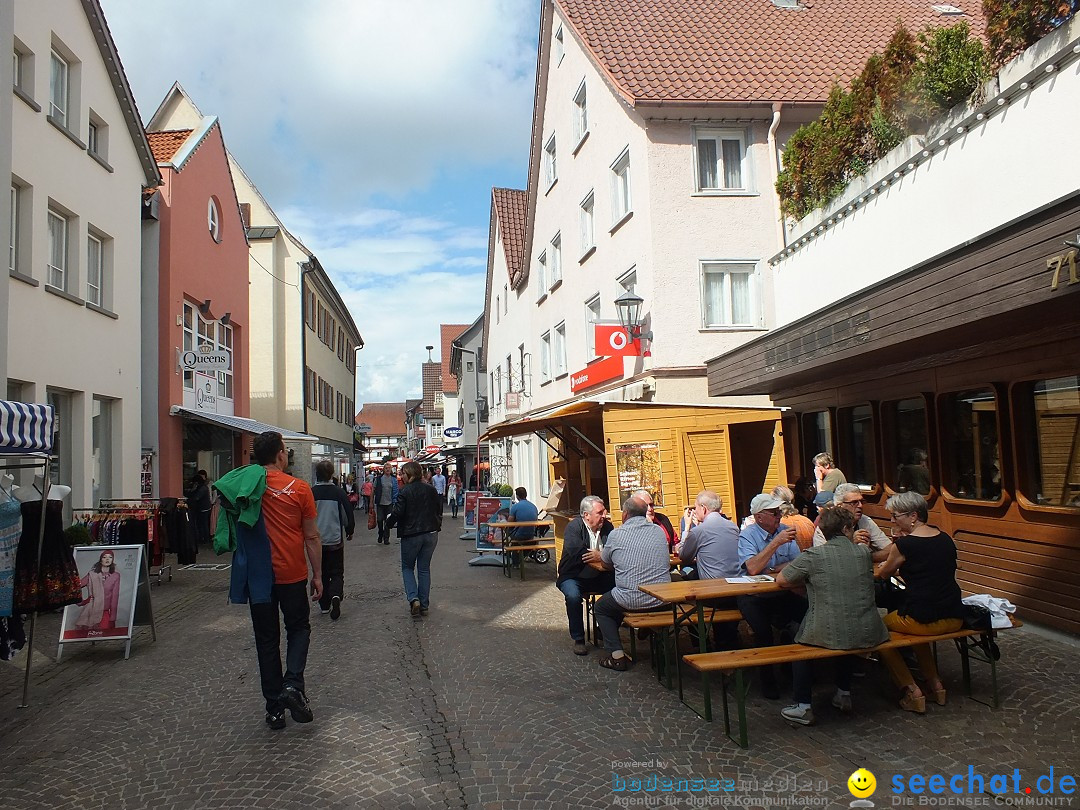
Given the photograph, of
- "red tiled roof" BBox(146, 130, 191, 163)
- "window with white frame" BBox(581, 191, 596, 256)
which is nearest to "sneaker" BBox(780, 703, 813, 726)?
"window with white frame" BBox(581, 191, 596, 256)

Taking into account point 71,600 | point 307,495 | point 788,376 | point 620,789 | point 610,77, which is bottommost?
point 620,789

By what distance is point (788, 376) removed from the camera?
1052 centimetres

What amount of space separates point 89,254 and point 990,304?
14.0 metres

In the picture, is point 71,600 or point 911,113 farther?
point 911,113

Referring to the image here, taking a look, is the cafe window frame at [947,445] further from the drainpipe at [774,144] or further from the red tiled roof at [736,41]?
the red tiled roof at [736,41]

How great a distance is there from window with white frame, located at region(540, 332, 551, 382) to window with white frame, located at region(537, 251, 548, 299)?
1201 mm

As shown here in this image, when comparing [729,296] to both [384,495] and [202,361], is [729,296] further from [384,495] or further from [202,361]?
[202,361]

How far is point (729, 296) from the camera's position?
15.2 m

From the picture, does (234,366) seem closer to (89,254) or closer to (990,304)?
(89,254)

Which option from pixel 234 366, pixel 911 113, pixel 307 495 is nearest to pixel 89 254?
pixel 234 366

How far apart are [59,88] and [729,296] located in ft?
38.0

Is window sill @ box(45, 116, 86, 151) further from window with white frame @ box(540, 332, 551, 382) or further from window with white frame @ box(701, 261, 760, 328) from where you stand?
window with white frame @ box(540, 332, 551, 382)

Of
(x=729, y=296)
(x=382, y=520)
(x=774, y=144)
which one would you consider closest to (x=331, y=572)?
(x=729, y=296)

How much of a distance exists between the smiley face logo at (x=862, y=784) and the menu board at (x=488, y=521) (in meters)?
10.8
